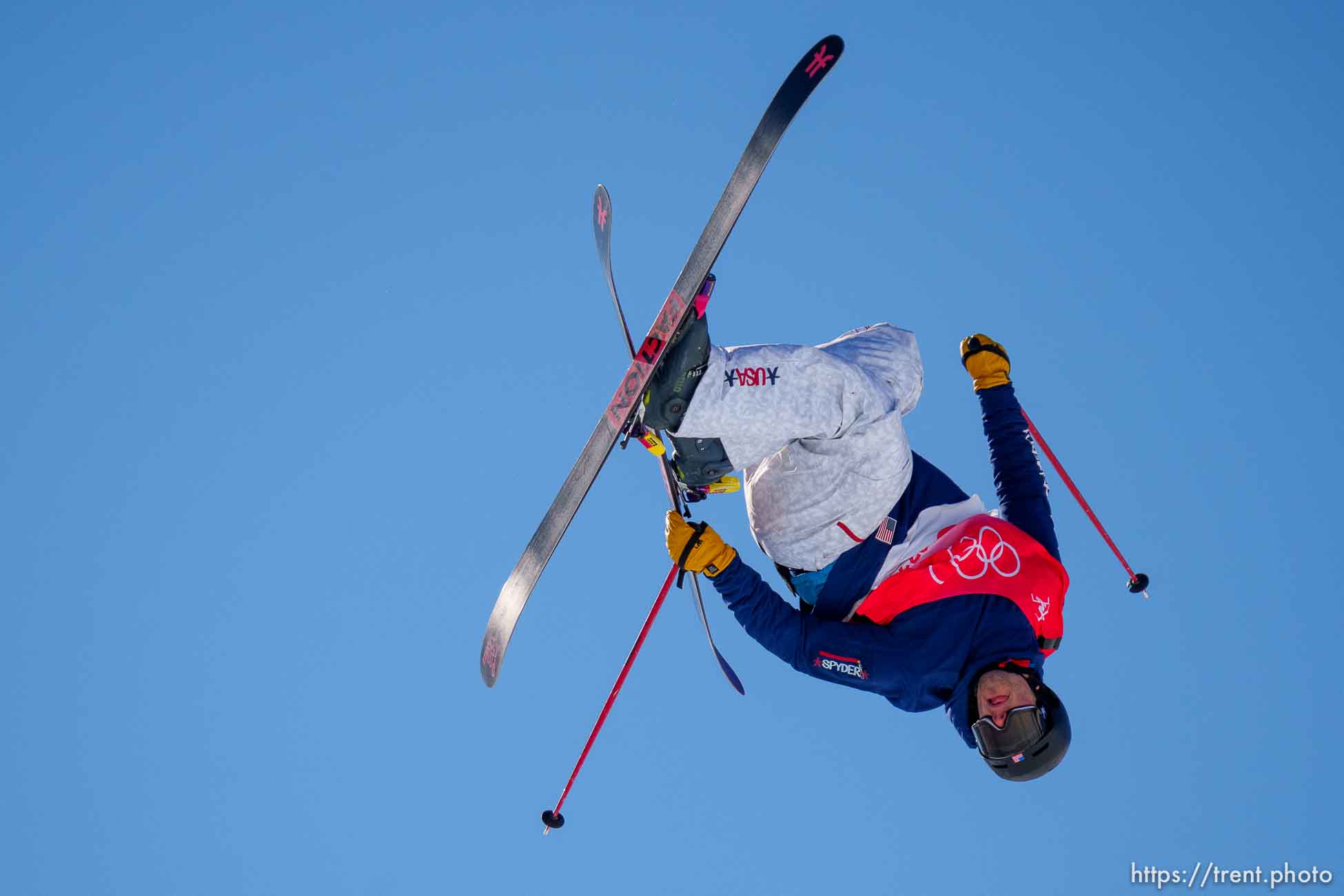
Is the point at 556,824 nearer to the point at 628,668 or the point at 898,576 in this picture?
the point at 628,668

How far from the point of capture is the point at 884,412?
5070mm

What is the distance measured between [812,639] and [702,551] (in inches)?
24.0

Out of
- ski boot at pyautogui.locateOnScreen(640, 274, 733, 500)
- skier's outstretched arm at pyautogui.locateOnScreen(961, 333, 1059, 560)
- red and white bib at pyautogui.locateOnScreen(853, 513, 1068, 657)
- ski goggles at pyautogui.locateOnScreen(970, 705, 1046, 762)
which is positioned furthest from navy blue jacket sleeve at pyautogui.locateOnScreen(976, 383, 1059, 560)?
ski boot at pyautogui.locateOnScreen(640, 274, 733, 500)

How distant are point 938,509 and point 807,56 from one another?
2028 millimetres

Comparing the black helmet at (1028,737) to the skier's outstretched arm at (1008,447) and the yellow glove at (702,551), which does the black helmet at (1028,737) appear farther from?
the yellow glove at (702,551)

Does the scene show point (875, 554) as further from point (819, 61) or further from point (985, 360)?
point (819, 61)

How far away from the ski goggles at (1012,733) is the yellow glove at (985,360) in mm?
1590

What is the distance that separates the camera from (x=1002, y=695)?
530 cm

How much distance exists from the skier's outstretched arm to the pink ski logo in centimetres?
188

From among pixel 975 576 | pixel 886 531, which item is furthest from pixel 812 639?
pixel 975 576

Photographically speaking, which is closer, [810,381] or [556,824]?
[810,381]

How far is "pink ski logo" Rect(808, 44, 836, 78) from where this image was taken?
4.66 meters

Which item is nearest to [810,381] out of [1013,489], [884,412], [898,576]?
[884,412]

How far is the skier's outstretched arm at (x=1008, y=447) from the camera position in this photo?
19.2 ft
